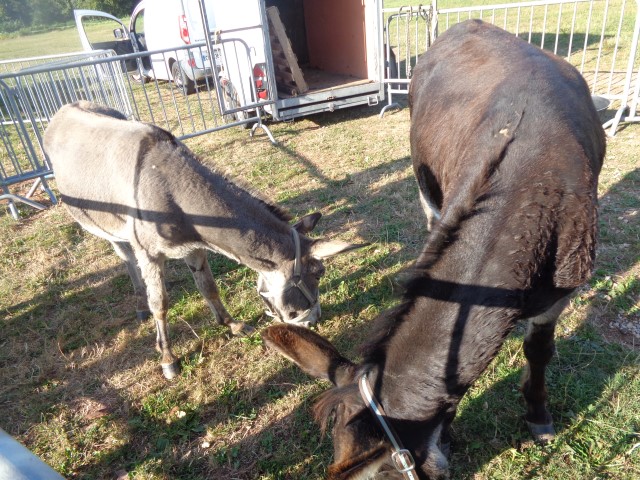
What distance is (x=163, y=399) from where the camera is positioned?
10.0 ft

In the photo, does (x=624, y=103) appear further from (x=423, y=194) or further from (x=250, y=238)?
(x=250, y=238)

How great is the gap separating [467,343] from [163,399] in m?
2.34

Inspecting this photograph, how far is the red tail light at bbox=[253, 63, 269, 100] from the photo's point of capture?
7352mm

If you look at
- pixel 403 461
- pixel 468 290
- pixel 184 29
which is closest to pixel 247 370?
pixel 403 461

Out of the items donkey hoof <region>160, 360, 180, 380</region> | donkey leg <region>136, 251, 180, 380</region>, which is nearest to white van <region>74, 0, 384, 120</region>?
donkey leg <region>136, 251, 180, 380</region>

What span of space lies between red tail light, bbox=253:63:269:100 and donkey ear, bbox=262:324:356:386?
21.2 feet

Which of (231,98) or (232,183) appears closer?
(232,183)

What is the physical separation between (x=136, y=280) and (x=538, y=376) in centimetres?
346

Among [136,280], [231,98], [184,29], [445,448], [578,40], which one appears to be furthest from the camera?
[578,40]

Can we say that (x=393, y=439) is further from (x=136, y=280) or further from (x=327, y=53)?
(x=327, y=53)

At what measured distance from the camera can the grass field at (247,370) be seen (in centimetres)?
254

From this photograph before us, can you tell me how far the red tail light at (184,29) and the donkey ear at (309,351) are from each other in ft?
33.5

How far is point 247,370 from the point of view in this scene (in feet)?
10.6

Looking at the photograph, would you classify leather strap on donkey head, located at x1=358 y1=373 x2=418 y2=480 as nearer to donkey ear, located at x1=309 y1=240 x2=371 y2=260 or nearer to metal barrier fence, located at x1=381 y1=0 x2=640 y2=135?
donkey ear, located at x1=309 y1=240 x2=371 y2=260
